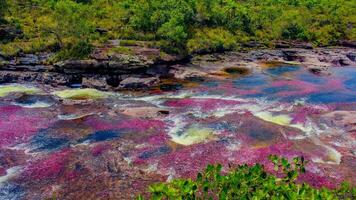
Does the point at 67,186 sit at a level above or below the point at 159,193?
below

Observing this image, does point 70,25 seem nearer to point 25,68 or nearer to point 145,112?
point 25,68

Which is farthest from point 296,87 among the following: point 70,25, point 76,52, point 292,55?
point 70,25

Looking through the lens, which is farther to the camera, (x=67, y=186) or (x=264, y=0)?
(x=264, y=0)

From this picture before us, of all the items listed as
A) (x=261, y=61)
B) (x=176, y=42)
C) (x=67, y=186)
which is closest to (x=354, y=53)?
(x=261, y=61)

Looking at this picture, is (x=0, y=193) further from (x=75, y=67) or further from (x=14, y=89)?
(x=75, y=67)

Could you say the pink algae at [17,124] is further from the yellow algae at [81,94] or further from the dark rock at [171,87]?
the dark rock at [171,87]

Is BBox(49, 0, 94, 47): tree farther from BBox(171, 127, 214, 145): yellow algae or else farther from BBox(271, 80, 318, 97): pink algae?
BBox(171, 127, 214, 145): yellow algae

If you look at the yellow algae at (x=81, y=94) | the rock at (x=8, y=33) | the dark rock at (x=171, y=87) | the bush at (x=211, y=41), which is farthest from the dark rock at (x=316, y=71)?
the rock at (x=8, y=33)
